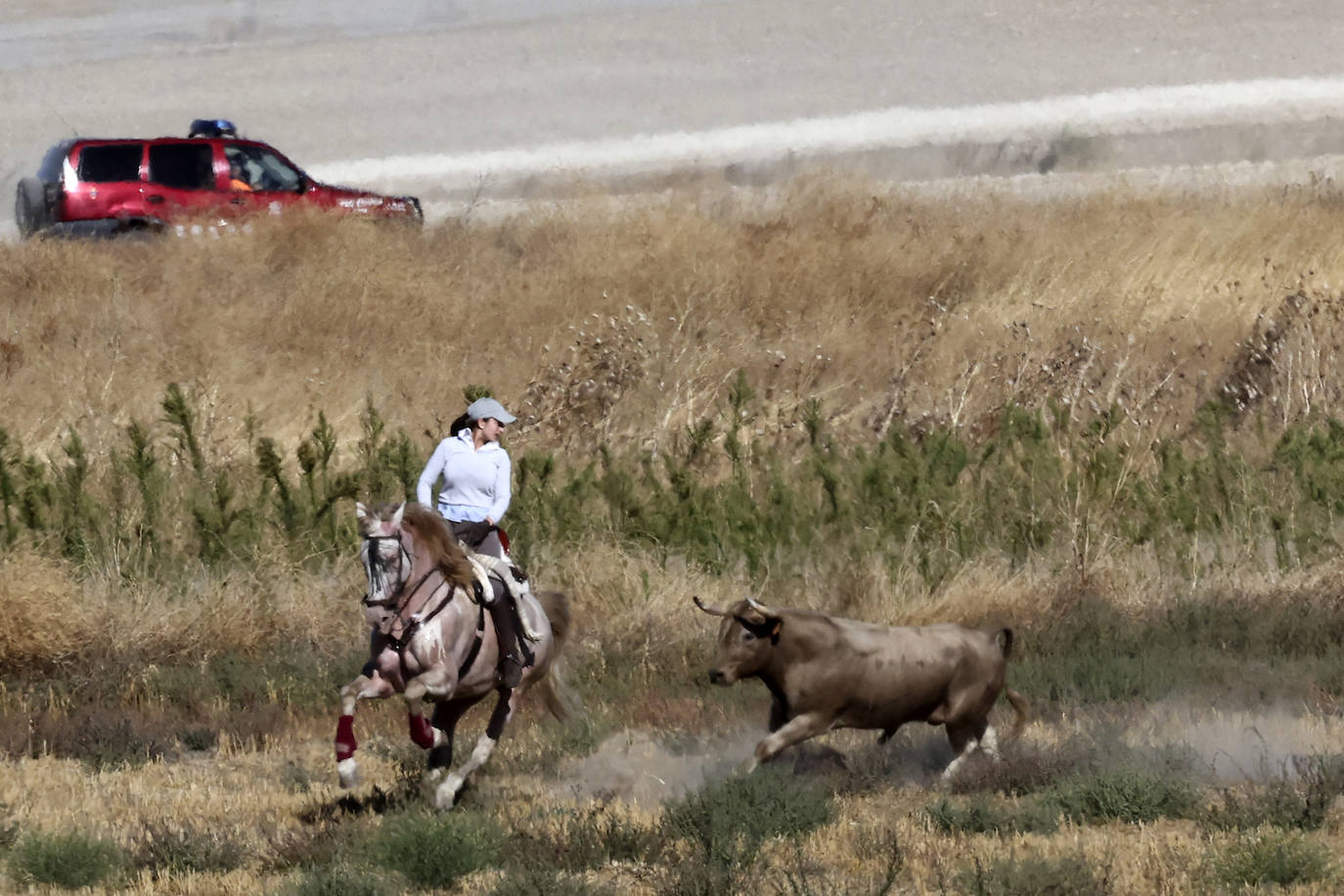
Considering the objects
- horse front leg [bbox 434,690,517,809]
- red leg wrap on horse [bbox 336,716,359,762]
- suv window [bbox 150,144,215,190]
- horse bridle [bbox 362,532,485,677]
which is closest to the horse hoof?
horse front leg [bbox 434,690,517,809]

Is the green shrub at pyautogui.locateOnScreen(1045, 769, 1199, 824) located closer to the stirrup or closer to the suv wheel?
the stirrup

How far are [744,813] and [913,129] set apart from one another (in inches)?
1487

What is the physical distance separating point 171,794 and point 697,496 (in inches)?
257

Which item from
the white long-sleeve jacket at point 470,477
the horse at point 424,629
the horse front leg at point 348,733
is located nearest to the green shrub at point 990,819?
the horse at point 424,629

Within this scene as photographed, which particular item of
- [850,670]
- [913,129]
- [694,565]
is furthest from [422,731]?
[913,129]

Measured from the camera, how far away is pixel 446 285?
27.1 metres

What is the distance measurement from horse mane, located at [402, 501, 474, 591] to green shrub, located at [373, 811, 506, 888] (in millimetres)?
1354

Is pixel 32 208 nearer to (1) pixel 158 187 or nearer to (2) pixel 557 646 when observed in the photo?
(1) pixel 158 187

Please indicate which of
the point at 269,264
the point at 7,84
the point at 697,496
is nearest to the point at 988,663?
the point at 697,496

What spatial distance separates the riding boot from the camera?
11.4 metres

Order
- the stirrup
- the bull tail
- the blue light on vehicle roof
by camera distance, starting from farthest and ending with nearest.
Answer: the blue light on vehicle roof < the bull tail < the stirrup

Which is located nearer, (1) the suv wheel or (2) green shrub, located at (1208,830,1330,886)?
(2) green shrub, located at (1208,830,1330,886)

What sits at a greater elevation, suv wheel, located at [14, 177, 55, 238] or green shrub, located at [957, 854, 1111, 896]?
green shrub, located at [957, 854, 1111, 896]

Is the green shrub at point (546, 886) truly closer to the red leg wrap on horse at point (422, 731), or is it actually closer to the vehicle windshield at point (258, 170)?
the red leg wrap on horse at point (422, 731)
